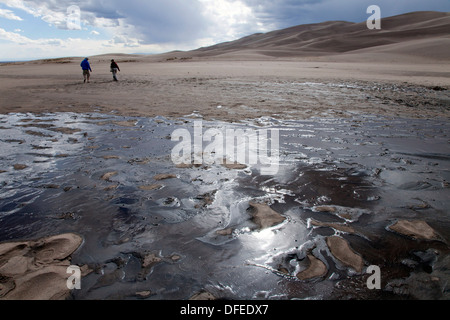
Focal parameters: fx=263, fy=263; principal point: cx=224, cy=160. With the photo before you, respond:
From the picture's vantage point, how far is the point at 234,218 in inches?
101

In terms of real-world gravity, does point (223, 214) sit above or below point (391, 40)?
below

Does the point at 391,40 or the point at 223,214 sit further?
the point at 391,40

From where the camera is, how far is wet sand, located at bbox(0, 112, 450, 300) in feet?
5.98

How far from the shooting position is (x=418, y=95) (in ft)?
30.2

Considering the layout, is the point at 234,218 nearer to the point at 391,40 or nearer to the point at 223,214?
the point at 223,214

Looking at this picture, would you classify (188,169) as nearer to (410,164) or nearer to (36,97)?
(410,164)

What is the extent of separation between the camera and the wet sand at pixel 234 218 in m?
1.82

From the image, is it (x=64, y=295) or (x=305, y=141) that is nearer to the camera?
(x=64, y=295)

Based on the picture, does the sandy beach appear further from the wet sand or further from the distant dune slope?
the distant dune slope

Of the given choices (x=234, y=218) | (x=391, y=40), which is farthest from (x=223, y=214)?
(x=391, y=40)

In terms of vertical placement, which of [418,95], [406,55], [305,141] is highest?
[406,55]

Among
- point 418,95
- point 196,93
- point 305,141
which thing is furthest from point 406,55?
point 305,141

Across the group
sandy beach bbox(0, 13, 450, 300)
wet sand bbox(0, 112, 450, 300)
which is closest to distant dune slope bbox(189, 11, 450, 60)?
sandy beach bbox(0, 13, 450, 300)
